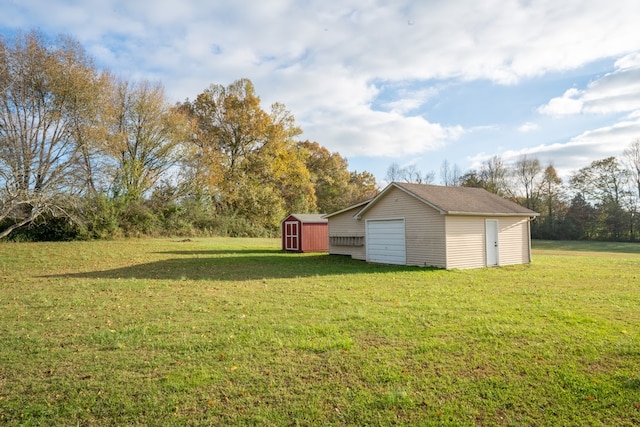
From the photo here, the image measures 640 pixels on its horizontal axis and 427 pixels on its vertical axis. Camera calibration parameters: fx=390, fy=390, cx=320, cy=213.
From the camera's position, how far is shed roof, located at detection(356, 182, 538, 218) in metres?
15.2

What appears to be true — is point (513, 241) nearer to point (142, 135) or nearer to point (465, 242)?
point (465, 242)

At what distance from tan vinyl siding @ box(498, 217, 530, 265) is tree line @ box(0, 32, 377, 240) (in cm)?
2153

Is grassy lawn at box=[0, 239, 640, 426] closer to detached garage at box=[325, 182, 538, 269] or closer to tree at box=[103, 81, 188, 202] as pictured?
detached garage at box=[325, 182, 538, 269]

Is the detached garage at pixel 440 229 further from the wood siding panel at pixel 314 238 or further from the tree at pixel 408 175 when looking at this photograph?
the tree at pixel 408 175

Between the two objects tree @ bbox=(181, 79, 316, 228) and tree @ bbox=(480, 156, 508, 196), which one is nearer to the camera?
tree @ bbox=(181, 79, 316, 228)

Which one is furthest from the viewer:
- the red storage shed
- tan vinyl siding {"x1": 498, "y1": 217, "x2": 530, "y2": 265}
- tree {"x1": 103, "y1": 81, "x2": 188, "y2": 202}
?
tree {"x1": 103, "y1": 81, "x2": 188, "y2": 202}

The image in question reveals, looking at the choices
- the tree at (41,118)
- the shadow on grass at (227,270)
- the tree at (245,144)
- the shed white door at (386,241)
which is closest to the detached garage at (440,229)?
the shed white door at (386,241)

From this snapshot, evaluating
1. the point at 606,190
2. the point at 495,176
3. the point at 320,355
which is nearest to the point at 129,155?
the point at 320,355

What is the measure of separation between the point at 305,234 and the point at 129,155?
1485 cm

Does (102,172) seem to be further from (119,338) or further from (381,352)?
(381,352)

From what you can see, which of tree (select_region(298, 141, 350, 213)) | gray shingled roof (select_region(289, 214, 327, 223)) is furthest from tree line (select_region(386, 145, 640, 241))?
gray shingled roof (select_region(289, 214, 327, 223))

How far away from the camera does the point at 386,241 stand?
57.1 ft

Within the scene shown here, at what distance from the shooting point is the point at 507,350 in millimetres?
5270

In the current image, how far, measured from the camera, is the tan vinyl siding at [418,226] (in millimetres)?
15078
